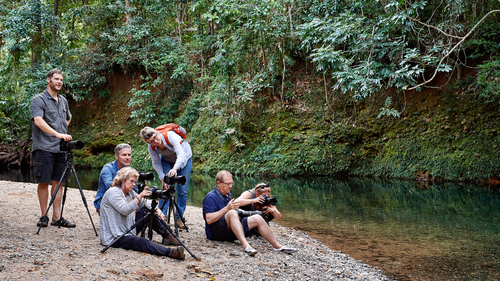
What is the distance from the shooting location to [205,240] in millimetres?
4316

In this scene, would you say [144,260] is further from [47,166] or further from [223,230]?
[47,166]

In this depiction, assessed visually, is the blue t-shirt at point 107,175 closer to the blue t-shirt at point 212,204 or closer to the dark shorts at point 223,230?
the blue t-shirt at point 212,204

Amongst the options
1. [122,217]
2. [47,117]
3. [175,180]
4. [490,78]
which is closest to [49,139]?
[47,117]

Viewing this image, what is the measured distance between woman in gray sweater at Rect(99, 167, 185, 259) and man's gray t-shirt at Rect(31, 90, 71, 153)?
113cm

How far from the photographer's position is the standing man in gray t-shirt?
3.98 m

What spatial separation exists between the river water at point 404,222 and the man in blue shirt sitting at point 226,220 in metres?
1.43

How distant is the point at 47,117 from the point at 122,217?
152 centimetres

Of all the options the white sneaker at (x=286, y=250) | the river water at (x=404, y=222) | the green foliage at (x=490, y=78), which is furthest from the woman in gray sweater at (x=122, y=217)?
the green foliage at (x=490, y=78)

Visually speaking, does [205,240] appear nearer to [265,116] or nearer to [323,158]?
[323,158]

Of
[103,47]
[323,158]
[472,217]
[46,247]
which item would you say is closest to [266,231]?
[46,247]

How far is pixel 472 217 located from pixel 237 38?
33.1 ft

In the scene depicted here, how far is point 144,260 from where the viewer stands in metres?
3.23

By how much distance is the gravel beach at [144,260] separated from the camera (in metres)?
2.83

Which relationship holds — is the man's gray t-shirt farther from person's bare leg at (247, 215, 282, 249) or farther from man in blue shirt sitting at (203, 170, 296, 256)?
person's bare leg at (247, 215, 282, 249)
